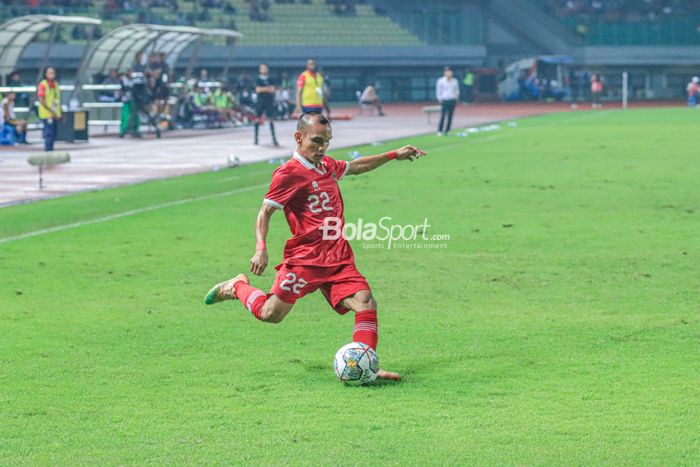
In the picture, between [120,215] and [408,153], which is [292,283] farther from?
[120,215]

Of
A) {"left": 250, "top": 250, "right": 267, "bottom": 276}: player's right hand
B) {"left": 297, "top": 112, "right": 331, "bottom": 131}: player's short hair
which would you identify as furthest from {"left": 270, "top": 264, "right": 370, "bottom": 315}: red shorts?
{"left": 297, "top": 112, "right": 331, "bottom": 131}: player's short hair

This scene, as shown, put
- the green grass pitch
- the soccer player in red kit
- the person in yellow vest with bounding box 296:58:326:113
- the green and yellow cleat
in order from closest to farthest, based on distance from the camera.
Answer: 1. the green grass pitch
2. the soccer player in red kit
3. the green and yellow cleat
4. the person in yellow vest with bounding box 296:58:326:113

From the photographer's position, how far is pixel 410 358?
331 inches

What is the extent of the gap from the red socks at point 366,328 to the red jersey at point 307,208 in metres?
0.39

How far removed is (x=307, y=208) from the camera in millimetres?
8023

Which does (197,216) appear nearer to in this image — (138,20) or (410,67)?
(138,20)

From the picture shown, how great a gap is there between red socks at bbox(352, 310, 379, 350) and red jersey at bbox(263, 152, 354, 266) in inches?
15.3

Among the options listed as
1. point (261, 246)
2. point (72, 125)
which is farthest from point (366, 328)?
point (72, 125)

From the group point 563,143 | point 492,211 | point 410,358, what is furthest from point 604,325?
point 563,143

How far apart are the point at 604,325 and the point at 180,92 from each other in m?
36.9

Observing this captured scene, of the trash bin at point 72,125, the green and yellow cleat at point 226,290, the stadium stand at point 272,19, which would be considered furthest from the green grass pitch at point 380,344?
the stadium stand at point 272,19

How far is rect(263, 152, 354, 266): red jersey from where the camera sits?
7941mm

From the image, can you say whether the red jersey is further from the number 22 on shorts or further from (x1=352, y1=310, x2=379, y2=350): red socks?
(x1=352, y1=310, x2=379, y2=350): red socks

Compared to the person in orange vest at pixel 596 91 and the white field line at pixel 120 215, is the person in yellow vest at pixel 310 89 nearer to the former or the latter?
the white field line at pixel 120 215
